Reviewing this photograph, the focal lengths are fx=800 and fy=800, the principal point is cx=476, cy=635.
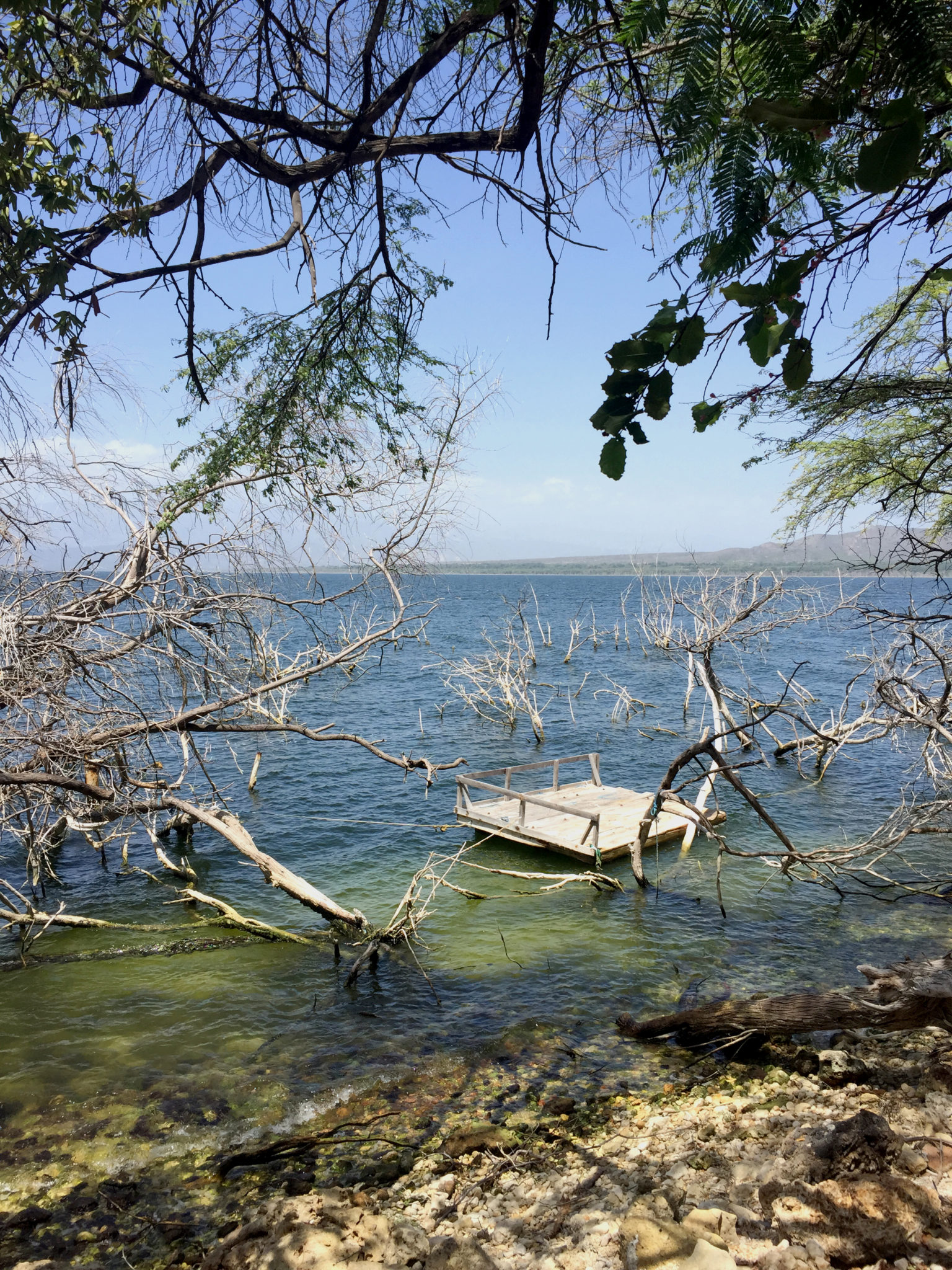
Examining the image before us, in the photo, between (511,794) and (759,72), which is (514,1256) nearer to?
(759,72)

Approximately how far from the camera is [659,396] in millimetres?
1960

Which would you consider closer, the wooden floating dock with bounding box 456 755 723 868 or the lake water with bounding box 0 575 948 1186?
the lake water with bounding box 0 575 948 1186

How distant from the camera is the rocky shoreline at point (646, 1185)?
12.7 ft

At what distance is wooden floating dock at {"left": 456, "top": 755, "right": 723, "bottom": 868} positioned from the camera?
14648mm

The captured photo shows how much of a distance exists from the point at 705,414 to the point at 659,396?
486mm

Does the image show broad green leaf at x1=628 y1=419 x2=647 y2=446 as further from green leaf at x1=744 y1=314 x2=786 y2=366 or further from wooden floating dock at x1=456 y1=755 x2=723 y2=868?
wooden floating dock at x1=456 y1=755 x2=723 y2=868

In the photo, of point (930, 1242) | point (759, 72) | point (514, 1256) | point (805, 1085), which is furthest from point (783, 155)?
point (805, 1085)

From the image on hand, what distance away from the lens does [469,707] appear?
31469mm

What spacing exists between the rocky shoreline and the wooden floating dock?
685cm

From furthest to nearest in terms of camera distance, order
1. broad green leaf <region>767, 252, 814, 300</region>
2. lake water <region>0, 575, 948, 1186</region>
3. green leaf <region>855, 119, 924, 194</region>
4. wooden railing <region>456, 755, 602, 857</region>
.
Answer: wooden railing <region>456, 755, 602, 857</region>
lake water <region>0, 575, 948, 1186</region>
broad green leaf <region>767, 252, 814, 300</region>
green leaf <region>855, 119, 924, 194</region>

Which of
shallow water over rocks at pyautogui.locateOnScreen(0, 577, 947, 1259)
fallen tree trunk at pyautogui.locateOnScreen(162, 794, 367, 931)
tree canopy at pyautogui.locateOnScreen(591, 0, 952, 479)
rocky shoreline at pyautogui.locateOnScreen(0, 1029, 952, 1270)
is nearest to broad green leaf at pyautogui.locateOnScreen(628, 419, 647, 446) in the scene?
tree canopy at pyautogui.locateOnScreen(591, 0, 952, 479)

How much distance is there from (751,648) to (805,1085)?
41.6 m

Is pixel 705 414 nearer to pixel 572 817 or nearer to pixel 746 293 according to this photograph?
pixel 746 293

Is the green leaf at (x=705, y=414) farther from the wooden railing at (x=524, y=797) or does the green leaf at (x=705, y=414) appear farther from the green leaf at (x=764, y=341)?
the wooden railing at (x=524, y=797)
